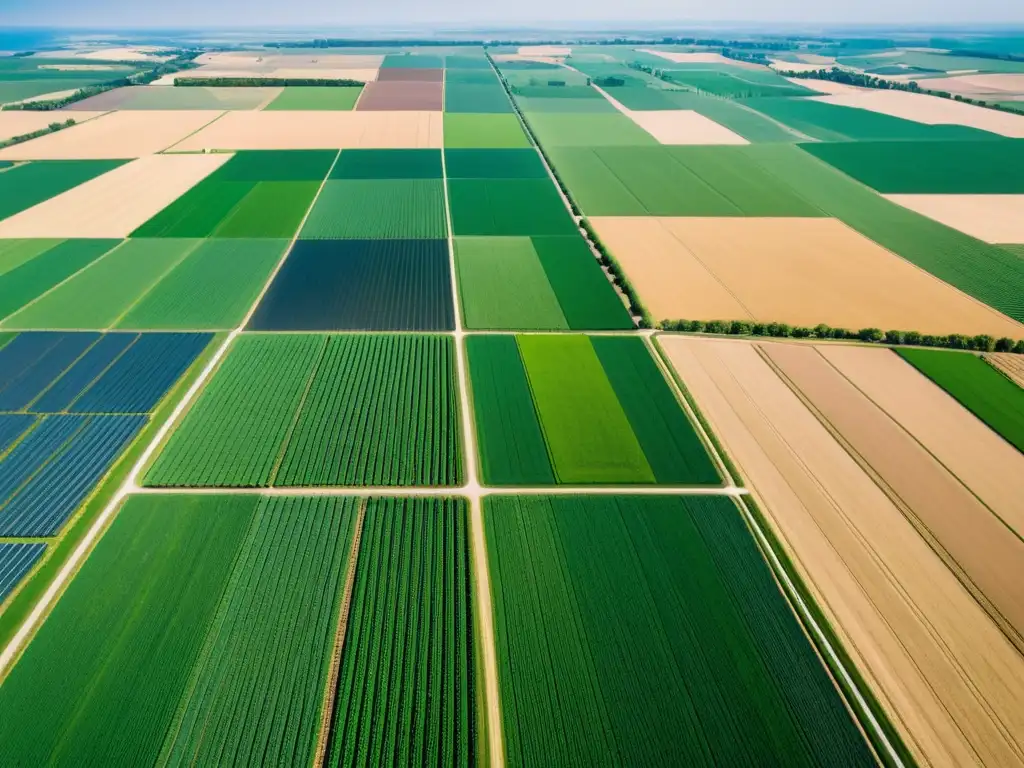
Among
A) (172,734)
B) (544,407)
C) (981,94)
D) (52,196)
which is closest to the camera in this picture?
(172,734)

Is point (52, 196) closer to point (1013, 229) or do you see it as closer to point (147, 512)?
point (147, 512)

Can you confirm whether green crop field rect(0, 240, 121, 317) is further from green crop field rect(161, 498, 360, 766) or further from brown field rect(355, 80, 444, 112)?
brown field rect(355, 80, 444, 112)

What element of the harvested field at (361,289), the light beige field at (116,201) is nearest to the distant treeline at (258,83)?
Answer: the light beige field at (116,201)

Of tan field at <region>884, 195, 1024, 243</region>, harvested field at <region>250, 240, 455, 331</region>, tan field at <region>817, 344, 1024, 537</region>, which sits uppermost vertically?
tan field at <region>884, 195, 1024, 243</region>

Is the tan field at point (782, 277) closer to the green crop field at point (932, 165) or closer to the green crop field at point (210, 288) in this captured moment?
the green crop field at point (932, 165)

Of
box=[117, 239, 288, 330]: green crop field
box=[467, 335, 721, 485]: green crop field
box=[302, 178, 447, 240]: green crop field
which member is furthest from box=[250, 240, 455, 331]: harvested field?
box=[467, 335, 721, 485]: green crop field

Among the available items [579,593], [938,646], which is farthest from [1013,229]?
Result: [579,593]
